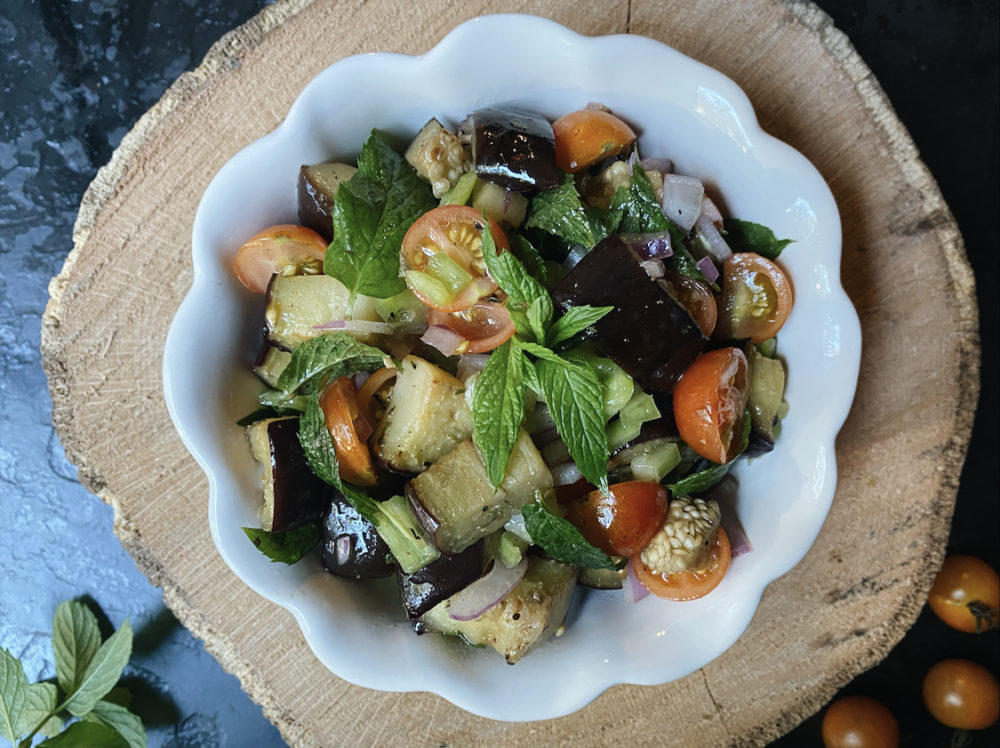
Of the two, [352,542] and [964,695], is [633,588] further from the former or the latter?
[964,695]

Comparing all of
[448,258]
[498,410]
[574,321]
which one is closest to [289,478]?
[498,410]

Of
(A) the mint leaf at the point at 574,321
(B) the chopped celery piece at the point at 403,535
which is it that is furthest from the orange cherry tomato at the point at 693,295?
(B) the chopped celery piece at the point at 403,535

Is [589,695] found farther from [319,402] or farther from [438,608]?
[319,402]

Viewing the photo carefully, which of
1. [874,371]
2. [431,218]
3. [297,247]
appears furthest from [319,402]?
[874,371]

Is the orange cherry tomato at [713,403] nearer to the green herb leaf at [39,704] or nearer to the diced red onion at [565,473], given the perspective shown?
the diced red onion at [565,473]

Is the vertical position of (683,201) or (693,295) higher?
(683,201)

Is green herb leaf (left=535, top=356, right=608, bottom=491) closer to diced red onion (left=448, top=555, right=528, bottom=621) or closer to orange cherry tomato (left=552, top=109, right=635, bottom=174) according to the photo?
diced red onion (left=448, top=555, right=528, bottom=621)

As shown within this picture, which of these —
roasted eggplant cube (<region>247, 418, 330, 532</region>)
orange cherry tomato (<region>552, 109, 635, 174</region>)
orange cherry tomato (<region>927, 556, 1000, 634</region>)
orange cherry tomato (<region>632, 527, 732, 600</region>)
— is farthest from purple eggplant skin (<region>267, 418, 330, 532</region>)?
orange cherry tomato (<region>927, 556, 1000, 634</region>)
